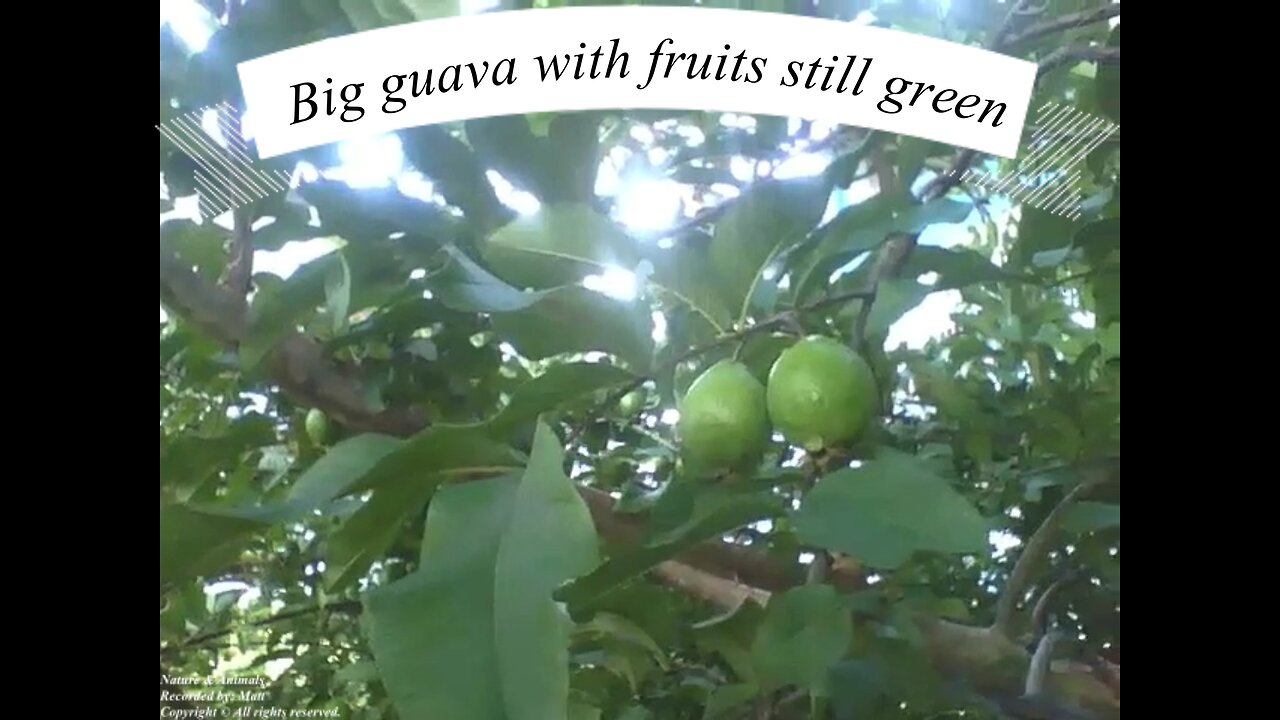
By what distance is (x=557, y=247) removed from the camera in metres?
0.65

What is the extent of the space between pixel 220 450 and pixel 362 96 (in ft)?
0.75

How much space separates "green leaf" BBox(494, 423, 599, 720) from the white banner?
0.24 meters

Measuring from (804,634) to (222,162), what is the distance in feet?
1.43

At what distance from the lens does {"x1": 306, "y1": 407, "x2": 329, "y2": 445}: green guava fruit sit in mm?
961

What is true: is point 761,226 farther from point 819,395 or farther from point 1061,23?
point 1061,23

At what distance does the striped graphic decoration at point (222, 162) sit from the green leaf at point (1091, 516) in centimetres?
50

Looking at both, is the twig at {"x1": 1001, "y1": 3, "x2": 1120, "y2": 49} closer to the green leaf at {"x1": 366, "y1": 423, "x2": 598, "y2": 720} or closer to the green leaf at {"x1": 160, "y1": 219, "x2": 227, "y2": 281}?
the green leaf at {"x1": 366, "y1": 423, "x2": 598, "y2": 720}

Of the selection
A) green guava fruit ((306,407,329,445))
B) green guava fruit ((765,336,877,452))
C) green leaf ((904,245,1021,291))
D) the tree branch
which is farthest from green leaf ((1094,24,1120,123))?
green guava fruit ((306,407,329,445))

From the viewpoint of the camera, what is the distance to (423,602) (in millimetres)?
518

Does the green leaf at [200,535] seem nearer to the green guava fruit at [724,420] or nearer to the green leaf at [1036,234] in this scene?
the green guava fruit at [724,420]

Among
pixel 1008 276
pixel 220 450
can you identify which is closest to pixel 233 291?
pixel 220 450

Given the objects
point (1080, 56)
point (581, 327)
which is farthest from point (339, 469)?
point (1080, 56)

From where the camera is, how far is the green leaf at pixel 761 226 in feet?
2.05
